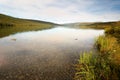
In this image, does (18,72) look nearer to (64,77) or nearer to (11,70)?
(11,70)

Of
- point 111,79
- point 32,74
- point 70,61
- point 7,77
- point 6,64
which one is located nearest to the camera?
point 111,79

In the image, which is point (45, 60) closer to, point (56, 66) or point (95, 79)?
point (56, 66)

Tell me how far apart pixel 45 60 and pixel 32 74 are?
435cm

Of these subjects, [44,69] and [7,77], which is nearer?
[7,77]

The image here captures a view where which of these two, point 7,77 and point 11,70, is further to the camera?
point 11,70

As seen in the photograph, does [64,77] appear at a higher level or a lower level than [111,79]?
lower

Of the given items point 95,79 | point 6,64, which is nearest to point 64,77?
point 95,79

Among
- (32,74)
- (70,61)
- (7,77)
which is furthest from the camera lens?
(70,61)

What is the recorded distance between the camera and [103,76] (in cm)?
918

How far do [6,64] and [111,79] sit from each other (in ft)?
34.1

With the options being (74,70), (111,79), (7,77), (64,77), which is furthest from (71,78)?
(7,77)

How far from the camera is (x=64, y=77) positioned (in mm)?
12188

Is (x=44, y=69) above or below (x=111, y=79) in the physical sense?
below

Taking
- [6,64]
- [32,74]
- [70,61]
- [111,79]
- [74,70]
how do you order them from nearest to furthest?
[111,79] < [32,74] < [74,70] < [6,64] < [70,61]
